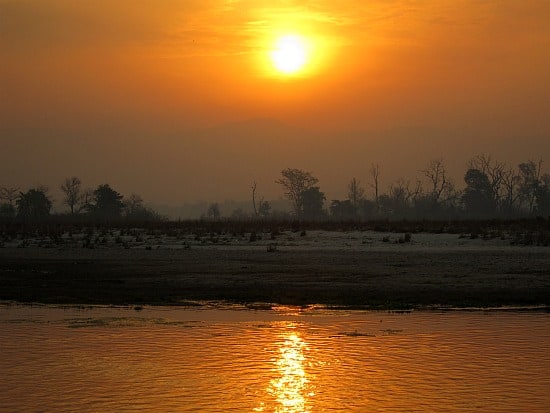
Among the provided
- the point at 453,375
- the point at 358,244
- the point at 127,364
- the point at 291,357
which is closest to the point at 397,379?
the point at 453,375

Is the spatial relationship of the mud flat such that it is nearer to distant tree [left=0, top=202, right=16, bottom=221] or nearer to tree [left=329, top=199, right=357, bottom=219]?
distant tree [left=0, top=202, right=16, bottom=221]

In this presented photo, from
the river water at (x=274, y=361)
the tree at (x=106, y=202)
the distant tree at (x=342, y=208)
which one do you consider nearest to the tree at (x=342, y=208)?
the distant tree at (x=342, y=208)

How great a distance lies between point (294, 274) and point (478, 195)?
109 meters

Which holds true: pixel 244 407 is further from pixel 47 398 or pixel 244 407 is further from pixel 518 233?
pixel 518 233

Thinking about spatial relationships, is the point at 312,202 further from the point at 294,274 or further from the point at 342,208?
the point at 294,274

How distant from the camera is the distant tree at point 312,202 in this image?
149875 mm

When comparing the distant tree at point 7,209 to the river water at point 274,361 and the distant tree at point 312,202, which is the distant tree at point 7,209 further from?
the river water at point 274,361

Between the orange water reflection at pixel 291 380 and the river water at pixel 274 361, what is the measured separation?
0.10 feet

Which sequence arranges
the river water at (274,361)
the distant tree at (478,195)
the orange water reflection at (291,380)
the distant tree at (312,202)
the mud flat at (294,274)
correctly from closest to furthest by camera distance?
the orange water reflection at (291,380)
the river water at (274,361)
the mud flat at (294,274)
the distant tree at (478,195)
the distant tree at (312,202)

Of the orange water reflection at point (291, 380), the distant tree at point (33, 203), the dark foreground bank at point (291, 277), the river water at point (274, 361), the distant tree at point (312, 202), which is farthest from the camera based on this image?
the distant tree at point (312, 202)

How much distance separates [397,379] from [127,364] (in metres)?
4.86

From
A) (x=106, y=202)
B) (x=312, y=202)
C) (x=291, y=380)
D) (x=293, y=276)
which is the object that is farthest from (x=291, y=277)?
(x=312, y=202)

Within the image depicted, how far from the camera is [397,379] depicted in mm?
13961

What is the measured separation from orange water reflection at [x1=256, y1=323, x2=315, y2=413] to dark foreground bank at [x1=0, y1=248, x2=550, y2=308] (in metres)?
6.58
